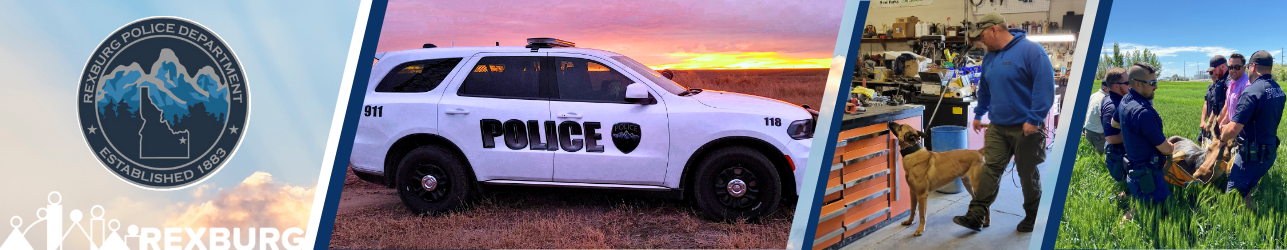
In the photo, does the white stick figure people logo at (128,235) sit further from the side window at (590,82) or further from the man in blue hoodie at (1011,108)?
the man in blue hoodie at (1011,108)

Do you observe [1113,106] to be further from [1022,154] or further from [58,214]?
[58,214]

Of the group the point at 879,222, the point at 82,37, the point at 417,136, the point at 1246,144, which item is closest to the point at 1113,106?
the point at 1246,144

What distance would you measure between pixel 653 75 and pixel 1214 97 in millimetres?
3718

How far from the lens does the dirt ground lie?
148 inches

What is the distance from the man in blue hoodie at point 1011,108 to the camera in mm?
3062

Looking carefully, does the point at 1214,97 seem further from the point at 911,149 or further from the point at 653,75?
the point at 653,75

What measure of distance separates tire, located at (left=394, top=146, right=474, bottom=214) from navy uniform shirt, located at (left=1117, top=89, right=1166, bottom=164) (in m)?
3.71

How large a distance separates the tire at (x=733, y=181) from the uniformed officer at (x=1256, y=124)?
2.89 m

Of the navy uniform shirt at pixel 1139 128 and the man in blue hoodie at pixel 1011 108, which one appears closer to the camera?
the man in blue hoodie at pixel 1011 108

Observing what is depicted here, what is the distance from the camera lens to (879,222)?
3586 mm

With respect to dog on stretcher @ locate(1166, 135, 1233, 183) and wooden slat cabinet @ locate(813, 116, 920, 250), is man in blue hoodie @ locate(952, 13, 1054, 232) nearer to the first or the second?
wooden slat cabinet @ locate(813, 116, 920, 250)

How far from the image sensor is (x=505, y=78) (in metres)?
3.79

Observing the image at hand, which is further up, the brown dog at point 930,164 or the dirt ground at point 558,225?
the brown dog at point 930,164

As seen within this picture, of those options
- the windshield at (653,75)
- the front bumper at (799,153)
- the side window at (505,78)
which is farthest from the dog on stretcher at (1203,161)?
the side window at (505,78)
